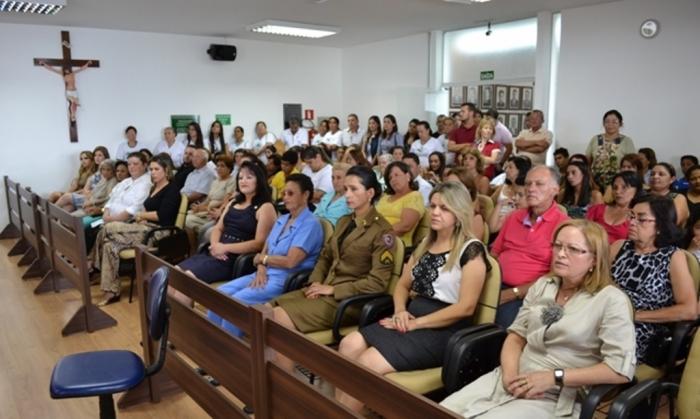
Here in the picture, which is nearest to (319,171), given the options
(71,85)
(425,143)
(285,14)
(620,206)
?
(425,143)

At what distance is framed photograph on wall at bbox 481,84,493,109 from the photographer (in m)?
8.12

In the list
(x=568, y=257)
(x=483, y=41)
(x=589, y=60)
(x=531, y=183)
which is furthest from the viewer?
(x=483, y=41)

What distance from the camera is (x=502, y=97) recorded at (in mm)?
7973

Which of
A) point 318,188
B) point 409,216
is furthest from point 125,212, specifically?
point 409,216

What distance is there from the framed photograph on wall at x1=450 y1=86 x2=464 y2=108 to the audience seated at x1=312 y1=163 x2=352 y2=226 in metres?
4.71

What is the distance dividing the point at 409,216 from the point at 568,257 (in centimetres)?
190

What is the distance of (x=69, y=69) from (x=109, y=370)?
280 inches

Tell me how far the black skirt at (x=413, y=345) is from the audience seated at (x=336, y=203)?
1.86 metres

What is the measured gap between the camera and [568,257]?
1.96 metres

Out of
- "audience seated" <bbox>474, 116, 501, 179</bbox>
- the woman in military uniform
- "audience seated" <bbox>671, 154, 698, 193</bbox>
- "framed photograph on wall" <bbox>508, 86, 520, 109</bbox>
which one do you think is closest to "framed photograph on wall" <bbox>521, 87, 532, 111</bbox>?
"framed photograph on wall" <bbox>508, 86, 520, 109</bbox>

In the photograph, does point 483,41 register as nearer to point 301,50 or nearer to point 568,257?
point 301,50

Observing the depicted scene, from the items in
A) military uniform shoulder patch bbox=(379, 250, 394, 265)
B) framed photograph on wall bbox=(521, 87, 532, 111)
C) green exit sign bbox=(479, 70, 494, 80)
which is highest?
green exit sign bbox=(479, 70, 494, 80)

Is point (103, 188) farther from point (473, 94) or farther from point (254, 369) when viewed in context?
point (473, 94)

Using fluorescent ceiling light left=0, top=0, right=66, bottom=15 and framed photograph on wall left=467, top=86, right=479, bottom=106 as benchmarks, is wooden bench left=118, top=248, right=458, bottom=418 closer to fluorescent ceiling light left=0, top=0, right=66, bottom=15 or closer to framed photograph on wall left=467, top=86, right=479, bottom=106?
fluorescent ceiling light left=0, top=0, right=66, bottom=15
